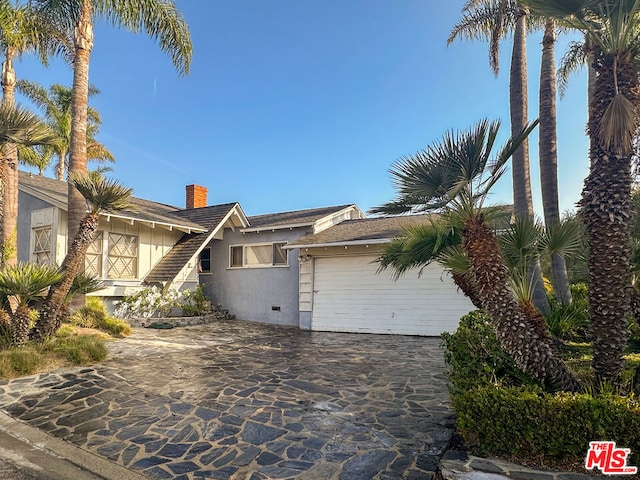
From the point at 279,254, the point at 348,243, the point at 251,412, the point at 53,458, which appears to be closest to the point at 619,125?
the point at 251,412

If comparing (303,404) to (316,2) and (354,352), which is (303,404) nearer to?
(354,352)

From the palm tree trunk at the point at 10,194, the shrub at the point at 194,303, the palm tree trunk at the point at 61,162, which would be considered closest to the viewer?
the palm tree trunk at the point at 10,194

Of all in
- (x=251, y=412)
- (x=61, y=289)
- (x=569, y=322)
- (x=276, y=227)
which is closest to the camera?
(x=251, y=412)

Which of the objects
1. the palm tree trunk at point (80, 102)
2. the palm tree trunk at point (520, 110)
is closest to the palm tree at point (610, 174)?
the palm tree trunk at point (520, 110)

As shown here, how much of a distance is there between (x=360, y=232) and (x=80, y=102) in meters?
9.96

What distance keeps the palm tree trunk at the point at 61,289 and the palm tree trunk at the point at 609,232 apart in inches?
364

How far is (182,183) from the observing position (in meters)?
21.8

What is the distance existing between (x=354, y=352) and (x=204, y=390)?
435 cm

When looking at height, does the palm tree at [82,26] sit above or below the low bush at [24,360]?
above

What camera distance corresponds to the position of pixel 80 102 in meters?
11.6

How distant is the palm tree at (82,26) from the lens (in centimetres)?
1134

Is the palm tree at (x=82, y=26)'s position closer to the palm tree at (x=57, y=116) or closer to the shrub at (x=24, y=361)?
the shrub at (x=24, y=361)

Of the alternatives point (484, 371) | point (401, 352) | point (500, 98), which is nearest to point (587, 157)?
point (484, 371)

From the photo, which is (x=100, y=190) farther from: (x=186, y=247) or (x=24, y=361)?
(x=186, y=247)
